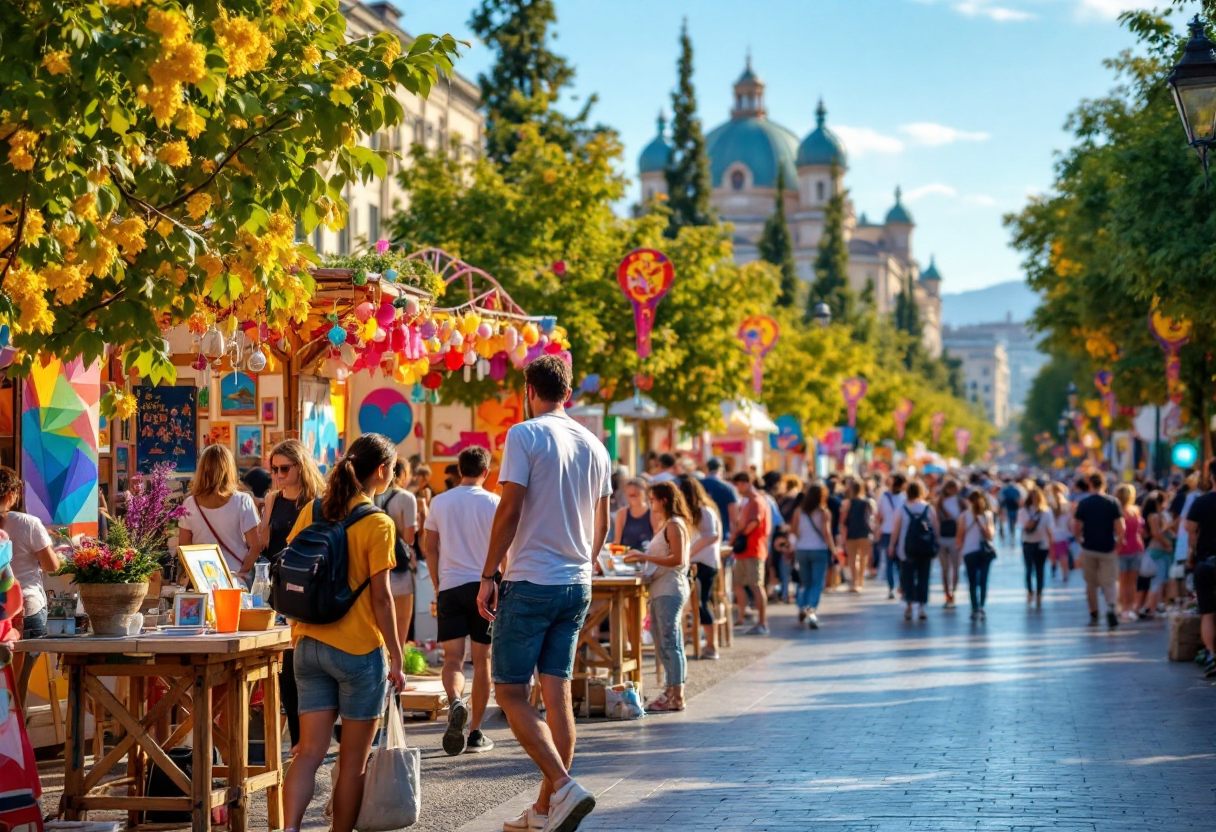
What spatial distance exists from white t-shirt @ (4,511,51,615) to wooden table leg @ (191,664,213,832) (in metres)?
2.07

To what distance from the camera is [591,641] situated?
41.5 feet

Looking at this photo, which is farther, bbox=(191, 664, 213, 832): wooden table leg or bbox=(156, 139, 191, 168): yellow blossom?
bbox=(191, 664, 213, 832): wooden table leg

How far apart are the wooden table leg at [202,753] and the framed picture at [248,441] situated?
23.0 feet

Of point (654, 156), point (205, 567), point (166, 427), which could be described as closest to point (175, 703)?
point (205, 567)

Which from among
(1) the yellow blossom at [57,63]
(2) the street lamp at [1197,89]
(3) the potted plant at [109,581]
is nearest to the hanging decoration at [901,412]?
(2) the street lamp at [1197,89]

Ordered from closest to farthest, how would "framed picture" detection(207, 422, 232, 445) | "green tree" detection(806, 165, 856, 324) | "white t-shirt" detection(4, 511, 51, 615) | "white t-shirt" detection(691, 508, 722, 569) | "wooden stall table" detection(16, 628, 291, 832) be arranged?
"wooden stall table" detection(16, 628, 291, 832)
"white t-shirt" detection(4, 511, 51, 615)
"framed picture" detection(207, 422, 232, 445)
"white t-shirt" detection(691, 508, 722, 569)
"green tree" detection(806, 165, 856, 324)

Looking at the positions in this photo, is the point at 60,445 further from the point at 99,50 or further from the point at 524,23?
the point at 524,23

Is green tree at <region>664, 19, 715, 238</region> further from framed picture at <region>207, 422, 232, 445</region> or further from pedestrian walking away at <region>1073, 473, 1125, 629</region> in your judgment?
framed picture at <region>207, 422, 232, 445</region>

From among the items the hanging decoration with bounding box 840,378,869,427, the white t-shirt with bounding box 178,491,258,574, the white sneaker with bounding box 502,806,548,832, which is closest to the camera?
the white sneaker with bounding box 502,806,548,832

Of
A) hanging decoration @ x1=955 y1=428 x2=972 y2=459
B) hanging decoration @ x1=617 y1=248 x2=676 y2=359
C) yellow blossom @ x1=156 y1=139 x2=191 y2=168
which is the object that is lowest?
yellow blossom @ x1=156 y1=139 x2=191 y2=168

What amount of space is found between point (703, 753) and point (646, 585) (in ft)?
9.23

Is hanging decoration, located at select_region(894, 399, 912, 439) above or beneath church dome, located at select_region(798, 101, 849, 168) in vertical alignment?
beneath

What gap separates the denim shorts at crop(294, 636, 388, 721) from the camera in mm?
7047

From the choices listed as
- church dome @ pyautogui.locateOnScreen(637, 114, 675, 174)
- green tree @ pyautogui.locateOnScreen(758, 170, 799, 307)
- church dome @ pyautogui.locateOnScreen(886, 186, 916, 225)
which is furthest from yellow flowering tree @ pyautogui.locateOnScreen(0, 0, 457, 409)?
church dome @ pyautogui.locateOnScreen(886, 186, 916, 225)
